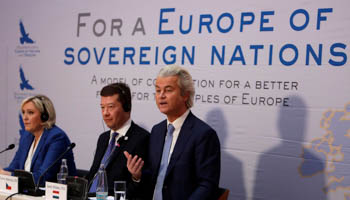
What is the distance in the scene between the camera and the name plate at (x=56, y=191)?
105 inches

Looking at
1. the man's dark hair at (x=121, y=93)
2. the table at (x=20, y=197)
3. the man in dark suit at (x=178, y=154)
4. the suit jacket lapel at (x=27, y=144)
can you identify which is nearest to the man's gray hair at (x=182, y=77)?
the man in dark suit at (x=178, y=154)

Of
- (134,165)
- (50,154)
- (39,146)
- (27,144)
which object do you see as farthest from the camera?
(27,144)

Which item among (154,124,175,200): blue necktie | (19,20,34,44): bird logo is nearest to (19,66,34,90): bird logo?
(19,20,34,44): bird logo

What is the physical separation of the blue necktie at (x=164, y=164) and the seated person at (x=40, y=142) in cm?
100

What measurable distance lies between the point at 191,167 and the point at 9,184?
1202 millimetres

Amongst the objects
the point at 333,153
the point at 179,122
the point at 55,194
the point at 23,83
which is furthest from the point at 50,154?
the point at 333,153

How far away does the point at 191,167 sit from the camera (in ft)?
9.61

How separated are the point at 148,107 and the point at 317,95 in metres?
1.62

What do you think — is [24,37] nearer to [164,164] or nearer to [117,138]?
[117,138]

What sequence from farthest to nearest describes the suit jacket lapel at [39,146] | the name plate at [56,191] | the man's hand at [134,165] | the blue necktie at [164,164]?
the suit jacket lapel at [39,146] → the blue necktie at [164,164] → the man's hand at [134,165] → the name plate at [56,191]

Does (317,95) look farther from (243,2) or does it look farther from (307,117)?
(243,2)

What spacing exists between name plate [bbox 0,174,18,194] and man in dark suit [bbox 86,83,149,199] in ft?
1.71

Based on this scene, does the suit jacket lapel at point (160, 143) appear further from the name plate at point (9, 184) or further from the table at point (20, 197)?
the name plate at point (9, 184)

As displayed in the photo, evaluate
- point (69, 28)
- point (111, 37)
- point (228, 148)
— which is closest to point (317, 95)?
point (228, 148)
